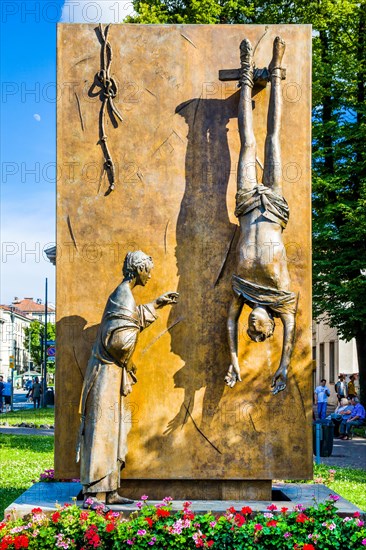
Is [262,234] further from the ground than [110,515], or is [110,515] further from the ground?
[262,234]

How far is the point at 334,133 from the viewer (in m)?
24.9

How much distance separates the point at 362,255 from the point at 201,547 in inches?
731

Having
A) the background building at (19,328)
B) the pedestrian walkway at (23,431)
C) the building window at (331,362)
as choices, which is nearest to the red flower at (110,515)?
the pedestrian walkway at (23,431)

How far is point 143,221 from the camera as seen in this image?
8.05 metres

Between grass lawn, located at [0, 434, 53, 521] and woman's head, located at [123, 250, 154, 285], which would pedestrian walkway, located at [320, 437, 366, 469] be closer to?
grass lawn, located at [0, 434, 53, 521]

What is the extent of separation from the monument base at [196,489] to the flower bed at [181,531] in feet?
2.99

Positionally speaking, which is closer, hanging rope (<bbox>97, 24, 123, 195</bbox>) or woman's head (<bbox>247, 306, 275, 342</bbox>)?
woman's head (<bbox>247, 306, 275, 342</bbox>)

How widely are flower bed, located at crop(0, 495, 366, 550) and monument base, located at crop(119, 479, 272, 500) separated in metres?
0.91

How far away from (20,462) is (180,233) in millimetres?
9112

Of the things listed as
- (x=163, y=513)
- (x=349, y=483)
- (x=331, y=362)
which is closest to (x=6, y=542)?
(x=163, y=513)

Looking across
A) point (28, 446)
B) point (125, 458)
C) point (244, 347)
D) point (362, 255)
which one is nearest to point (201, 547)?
point (125, 458)

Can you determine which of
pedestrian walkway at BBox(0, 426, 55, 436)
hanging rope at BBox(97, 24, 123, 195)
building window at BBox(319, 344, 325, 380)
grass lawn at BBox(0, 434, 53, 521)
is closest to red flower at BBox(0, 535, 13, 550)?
grass lawn at BBox(0, 434, 53, 521)

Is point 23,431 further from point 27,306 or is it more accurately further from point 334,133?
point 27,306

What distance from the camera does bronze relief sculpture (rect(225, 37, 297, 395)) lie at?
24.4 ft
